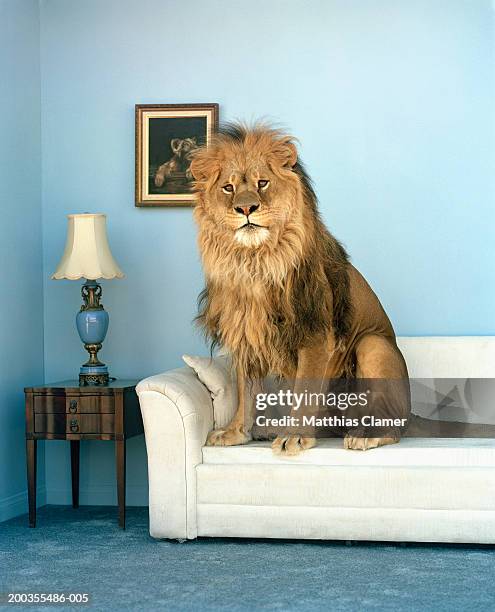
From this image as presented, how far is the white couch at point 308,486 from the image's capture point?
3707 mm

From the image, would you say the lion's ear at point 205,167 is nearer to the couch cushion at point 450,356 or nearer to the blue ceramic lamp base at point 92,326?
the blue ceramic lamp base at point 92,326

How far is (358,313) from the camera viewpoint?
13.3ft

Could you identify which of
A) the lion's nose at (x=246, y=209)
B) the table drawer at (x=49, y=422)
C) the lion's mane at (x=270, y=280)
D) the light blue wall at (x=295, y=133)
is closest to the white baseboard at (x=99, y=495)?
the light blue wall at (x=295, y=133)

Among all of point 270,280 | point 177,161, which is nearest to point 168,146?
point 177,161

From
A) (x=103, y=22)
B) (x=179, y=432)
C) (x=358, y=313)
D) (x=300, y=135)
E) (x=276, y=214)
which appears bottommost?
(x=179, y=432)

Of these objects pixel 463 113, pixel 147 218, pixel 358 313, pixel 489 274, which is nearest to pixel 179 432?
pixel 358 313

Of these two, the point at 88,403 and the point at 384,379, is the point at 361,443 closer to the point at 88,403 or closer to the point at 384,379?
the point at 384,379

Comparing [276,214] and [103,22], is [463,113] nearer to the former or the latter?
[276,214]

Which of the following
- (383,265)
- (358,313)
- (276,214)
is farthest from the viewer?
(383,265)

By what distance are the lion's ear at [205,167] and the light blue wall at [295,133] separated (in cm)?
107

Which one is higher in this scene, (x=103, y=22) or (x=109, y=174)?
(x=103, y=22)

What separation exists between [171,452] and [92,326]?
0.91 metres

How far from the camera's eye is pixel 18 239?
4715mm

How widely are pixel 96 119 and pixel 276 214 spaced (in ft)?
5.36
